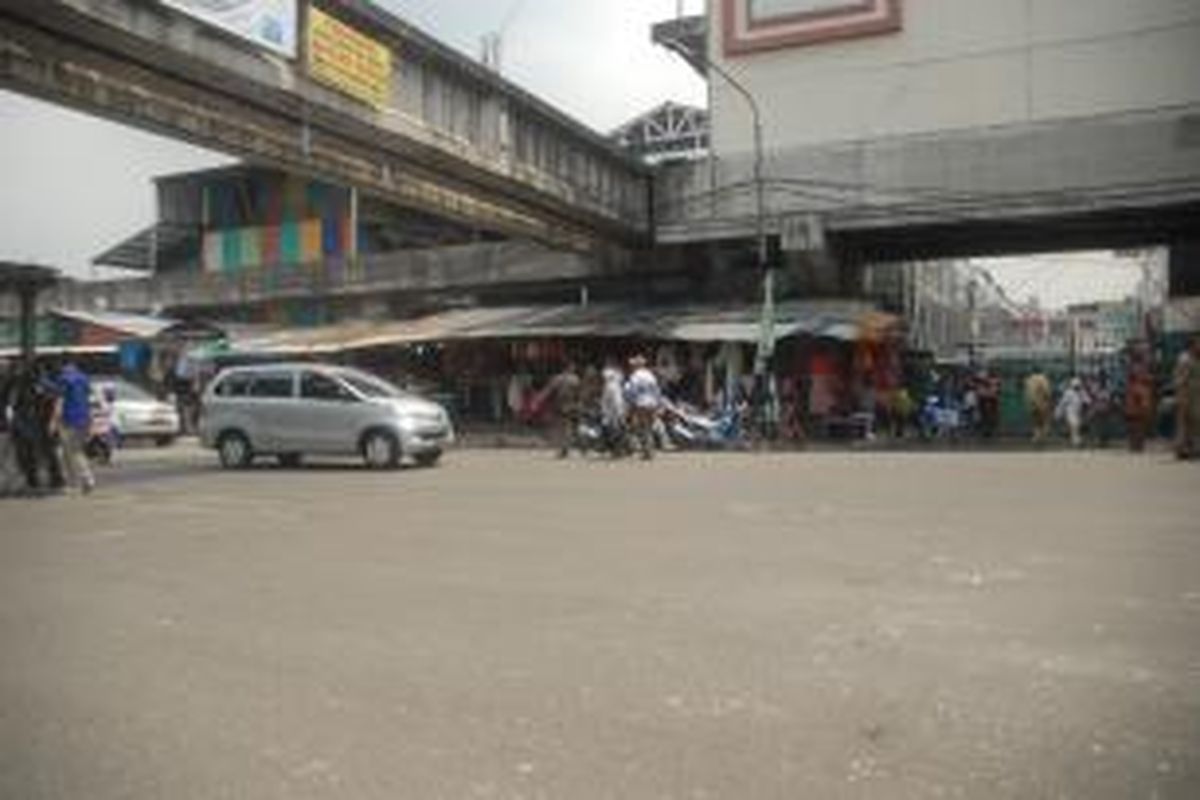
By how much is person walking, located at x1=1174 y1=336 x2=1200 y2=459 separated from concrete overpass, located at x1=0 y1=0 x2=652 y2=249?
12.5m

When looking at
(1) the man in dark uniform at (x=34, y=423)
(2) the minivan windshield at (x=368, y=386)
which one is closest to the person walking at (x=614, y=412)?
(2) the minivan windshield at (x=368, y=386)

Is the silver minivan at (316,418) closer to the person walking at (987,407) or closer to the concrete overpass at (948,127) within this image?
the person walking at (987,407)

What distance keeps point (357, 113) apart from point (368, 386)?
416 centimetres

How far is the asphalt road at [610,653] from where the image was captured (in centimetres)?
550

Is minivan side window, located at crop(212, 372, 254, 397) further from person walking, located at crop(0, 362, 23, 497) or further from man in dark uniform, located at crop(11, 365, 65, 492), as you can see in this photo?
man in dark uniform, located at crop(11, 365, 65, 492)

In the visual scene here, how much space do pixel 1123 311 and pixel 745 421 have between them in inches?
1326

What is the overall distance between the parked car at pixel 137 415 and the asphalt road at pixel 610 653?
53.4ft

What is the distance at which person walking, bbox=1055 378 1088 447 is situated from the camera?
1144 inches

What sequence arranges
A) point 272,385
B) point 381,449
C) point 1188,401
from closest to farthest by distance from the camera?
point 1188,401
point 381,449
point 272,385

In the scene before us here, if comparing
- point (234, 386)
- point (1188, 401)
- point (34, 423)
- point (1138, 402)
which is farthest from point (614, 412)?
point (34, 423)

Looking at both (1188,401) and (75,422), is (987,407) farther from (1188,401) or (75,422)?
(75,422)

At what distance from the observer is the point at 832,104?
119ft

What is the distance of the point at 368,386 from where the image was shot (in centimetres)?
2291

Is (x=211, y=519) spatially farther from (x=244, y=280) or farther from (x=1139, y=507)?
(x=244, y=280)
